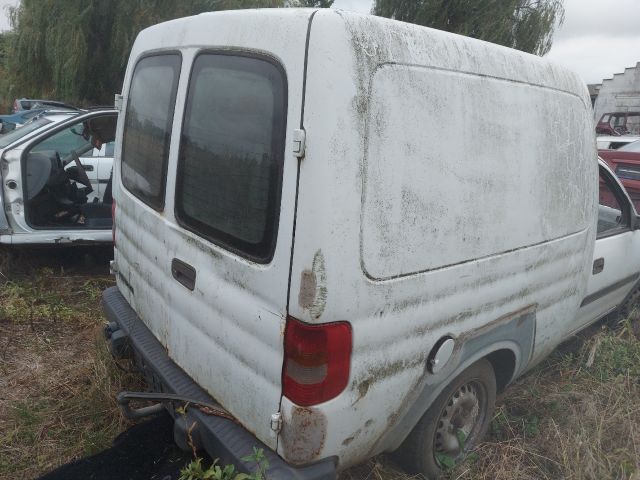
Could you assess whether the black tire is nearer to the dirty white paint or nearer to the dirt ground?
the dirt ground

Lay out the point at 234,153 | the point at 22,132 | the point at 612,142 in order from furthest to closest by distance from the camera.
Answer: the point at 612,142
the point at 22,132
the point at 234,153

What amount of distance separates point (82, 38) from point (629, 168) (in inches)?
500

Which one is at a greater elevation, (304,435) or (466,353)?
(466,353)

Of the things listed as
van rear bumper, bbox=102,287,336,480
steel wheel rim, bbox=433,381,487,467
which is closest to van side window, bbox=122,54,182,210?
van rear bumper, bbox=102,287,336,480

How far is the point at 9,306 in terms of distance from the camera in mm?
3883

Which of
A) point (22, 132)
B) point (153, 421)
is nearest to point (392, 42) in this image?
point (153, 421)

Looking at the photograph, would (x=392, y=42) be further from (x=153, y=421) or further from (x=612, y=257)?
(x=612, y=257)

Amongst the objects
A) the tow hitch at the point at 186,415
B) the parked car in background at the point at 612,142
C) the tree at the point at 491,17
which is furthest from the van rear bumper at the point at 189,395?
the tree at the point at 491,17

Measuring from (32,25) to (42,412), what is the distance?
1421 cm

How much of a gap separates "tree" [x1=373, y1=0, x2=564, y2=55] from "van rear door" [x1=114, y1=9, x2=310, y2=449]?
15.3 metres

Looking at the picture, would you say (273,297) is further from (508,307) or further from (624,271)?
(624,271)

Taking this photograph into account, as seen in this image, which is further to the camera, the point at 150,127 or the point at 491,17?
the point at 491,17

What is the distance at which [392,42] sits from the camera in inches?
67.2

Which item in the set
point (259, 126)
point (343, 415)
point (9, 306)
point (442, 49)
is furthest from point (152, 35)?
point (9, 306)
